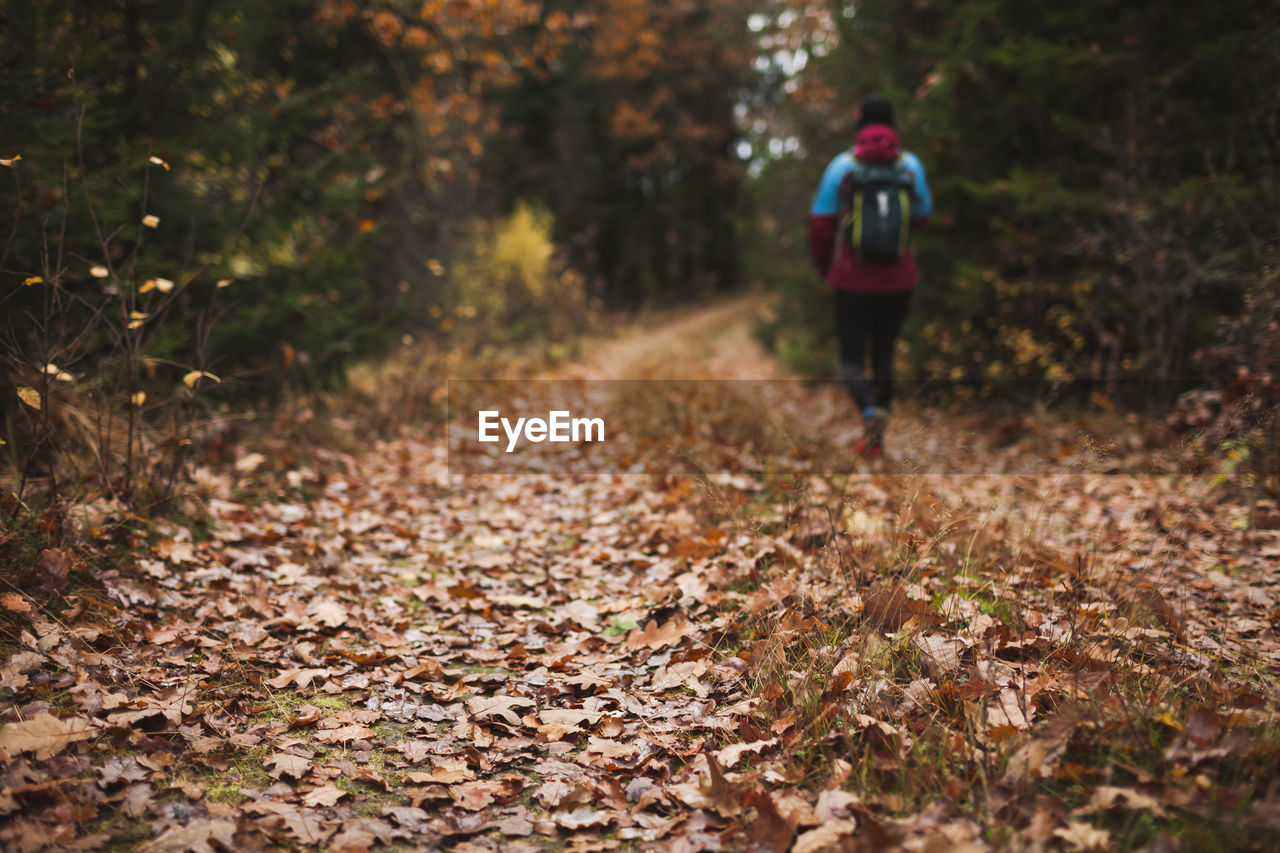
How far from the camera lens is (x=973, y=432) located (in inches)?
259

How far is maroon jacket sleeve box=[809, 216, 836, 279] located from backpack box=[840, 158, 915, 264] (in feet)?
0.57

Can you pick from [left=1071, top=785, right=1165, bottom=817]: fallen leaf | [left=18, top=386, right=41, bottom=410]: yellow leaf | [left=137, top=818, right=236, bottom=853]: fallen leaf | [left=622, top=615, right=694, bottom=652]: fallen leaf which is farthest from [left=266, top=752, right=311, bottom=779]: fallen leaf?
[left=1071, top=785, right=1165, bottom=817]: fallen leaf

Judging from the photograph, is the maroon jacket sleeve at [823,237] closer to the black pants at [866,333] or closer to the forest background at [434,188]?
the black pants at [866,333]

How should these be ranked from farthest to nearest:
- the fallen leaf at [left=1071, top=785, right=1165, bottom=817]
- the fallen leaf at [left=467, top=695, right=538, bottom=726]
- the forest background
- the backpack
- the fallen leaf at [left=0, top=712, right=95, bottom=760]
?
the backpack, the forest background, the fallen leaf at [left=467, top=695, right=538, bottom=726], the fallen leaf at [left=0, top=712, right=95, bottom=760], the fallen leaf at [left=1071, top=785, right=1165, bottom=817]

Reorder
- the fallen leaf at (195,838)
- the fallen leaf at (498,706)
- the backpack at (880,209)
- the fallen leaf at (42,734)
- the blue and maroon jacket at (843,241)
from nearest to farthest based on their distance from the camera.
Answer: the fallen leaf at (195,838), the fallen leaf at (42,734), the fallen leaf at (498,706), the backpack at (880,209), the blue and maroon jacket at (843,241)

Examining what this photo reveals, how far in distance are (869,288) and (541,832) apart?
15.4 feet

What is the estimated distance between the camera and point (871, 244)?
5410mm

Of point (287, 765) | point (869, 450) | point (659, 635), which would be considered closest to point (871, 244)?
point (869, 450)

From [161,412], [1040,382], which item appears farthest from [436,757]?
[1040,382]

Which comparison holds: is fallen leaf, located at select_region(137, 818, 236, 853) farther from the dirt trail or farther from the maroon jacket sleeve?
the dirt trail

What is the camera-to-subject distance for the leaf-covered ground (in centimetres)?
191

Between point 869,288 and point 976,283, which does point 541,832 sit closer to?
point 869,288

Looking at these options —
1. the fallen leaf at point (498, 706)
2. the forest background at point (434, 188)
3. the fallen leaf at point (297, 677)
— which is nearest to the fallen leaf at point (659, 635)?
the fallen leaf at point (498, 706)

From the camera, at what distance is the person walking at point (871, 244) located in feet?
17.8
